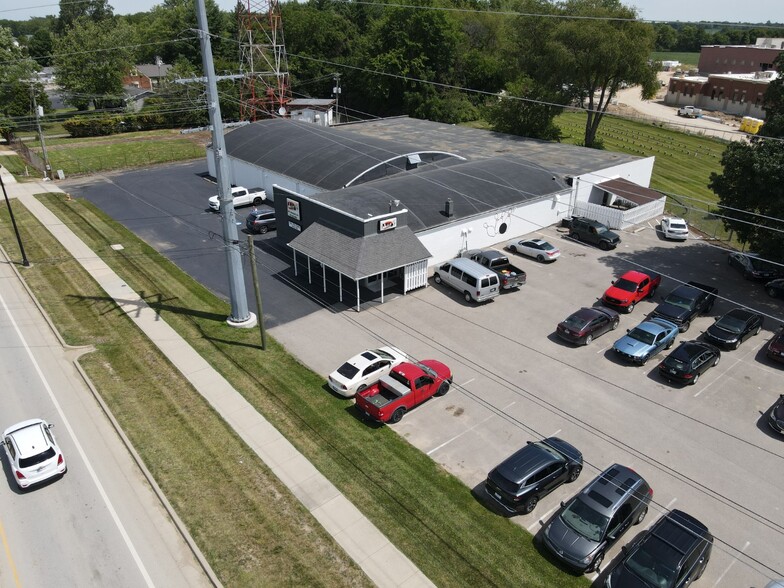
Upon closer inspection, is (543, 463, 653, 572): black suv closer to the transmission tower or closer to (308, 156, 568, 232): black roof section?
(308, 156, 568, 232): black roof section

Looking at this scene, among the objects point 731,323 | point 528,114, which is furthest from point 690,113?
point 731,323

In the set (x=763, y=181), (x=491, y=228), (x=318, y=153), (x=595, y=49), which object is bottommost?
(x=491, y=228)

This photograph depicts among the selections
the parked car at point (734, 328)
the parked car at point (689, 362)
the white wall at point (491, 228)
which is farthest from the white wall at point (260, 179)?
the parked car at point (734, 328)

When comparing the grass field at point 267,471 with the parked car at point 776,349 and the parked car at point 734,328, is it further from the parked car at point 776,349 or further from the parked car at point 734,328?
the parked car at point 776,349

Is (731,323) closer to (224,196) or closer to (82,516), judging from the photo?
(224,196)

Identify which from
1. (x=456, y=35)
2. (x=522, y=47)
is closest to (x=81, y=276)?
(x=522, y=47)

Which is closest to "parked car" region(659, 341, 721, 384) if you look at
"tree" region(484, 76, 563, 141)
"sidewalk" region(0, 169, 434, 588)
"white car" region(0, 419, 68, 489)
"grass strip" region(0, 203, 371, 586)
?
"sidewalk" region(0, 169, 434, 588)
